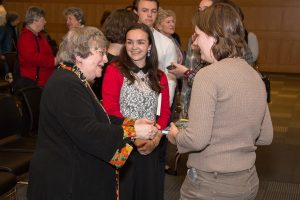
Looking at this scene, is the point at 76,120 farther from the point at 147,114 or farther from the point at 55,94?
the point at 147,114

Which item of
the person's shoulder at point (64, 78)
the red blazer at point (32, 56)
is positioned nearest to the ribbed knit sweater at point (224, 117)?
the person's shoulder at point (64, 78)

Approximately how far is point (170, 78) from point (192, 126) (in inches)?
105

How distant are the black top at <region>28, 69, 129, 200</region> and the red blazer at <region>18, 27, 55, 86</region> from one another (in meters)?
3.60

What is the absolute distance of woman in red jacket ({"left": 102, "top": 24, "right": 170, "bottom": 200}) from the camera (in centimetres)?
344

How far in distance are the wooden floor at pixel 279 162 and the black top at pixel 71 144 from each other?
2.10m

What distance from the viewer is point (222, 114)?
213 centimetres

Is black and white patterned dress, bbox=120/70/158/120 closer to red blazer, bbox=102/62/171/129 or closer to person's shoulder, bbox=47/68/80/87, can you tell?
red blazer, bbox=102/62/171/129

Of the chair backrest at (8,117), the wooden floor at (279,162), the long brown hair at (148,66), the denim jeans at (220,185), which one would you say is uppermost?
the long brown hair at (148,66)

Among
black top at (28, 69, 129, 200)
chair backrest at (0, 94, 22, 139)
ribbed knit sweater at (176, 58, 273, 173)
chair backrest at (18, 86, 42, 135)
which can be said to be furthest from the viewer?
chair backrest at (18, 86, 42, 135)

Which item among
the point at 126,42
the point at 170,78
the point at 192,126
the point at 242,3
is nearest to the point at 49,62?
the point at 170,78

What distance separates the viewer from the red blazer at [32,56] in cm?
597

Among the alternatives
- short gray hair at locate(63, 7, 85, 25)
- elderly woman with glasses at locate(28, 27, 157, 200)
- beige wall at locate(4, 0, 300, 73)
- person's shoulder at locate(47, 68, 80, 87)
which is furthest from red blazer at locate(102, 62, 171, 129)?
beige wall at locate(4, 0, 300, 73)

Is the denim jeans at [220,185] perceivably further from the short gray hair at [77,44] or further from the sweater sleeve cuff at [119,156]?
the short gray hair at [77,44]

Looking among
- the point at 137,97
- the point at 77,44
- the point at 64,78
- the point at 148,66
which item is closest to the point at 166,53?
the point at 148,66
